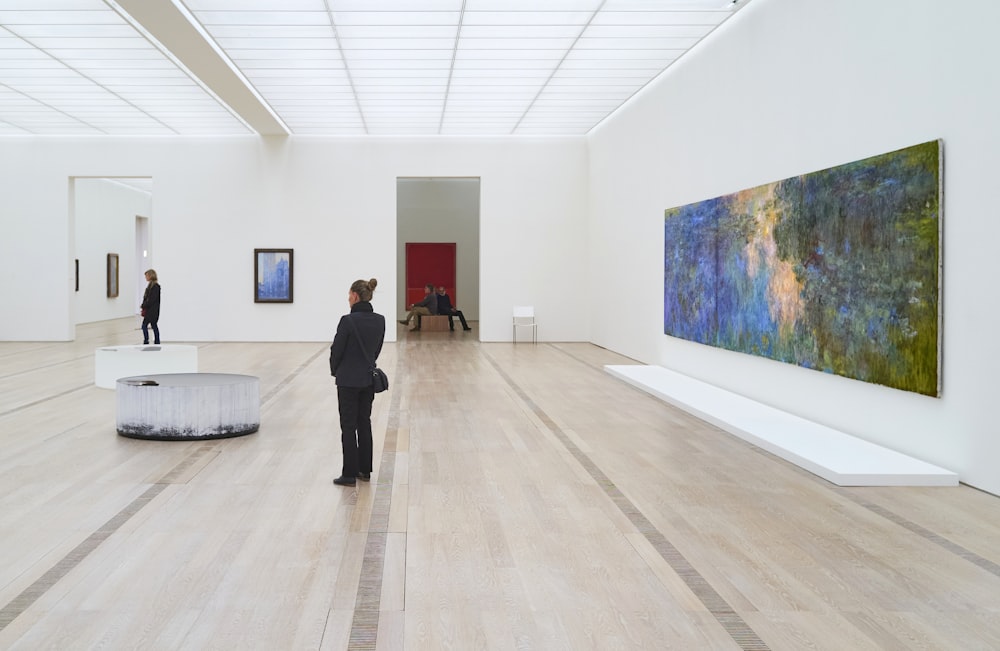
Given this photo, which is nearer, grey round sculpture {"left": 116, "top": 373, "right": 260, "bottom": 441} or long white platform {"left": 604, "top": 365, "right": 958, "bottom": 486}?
long white platform {"left": 604, "top": 365, "right": 958, "bottom": 486}

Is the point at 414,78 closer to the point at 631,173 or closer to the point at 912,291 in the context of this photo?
the point at 631,173

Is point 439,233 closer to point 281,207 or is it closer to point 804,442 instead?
point 281,207

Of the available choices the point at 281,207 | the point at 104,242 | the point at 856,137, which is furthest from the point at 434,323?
the point at 856,137

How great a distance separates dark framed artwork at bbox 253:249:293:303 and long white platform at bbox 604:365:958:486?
1208 centimetres

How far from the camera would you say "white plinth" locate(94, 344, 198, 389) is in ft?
42.2

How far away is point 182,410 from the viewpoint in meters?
9.31

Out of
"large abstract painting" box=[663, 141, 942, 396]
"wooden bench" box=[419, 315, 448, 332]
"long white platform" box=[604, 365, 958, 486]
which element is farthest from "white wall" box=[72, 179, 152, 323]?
"long white platform" box=[604, 365, 958, 486]

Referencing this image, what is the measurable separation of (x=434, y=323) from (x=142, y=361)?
15468 millimetres

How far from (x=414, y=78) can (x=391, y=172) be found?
643 centimetres

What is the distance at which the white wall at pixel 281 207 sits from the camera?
72.9 ft

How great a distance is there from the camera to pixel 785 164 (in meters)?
10.9

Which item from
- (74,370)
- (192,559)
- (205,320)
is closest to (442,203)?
(205,320)

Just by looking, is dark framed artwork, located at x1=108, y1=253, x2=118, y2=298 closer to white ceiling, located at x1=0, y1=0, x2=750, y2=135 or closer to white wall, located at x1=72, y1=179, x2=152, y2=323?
white wall, located at x1=72, y1=179, x2=152, y2=323

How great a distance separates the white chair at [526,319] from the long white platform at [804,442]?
9445 millimetres
